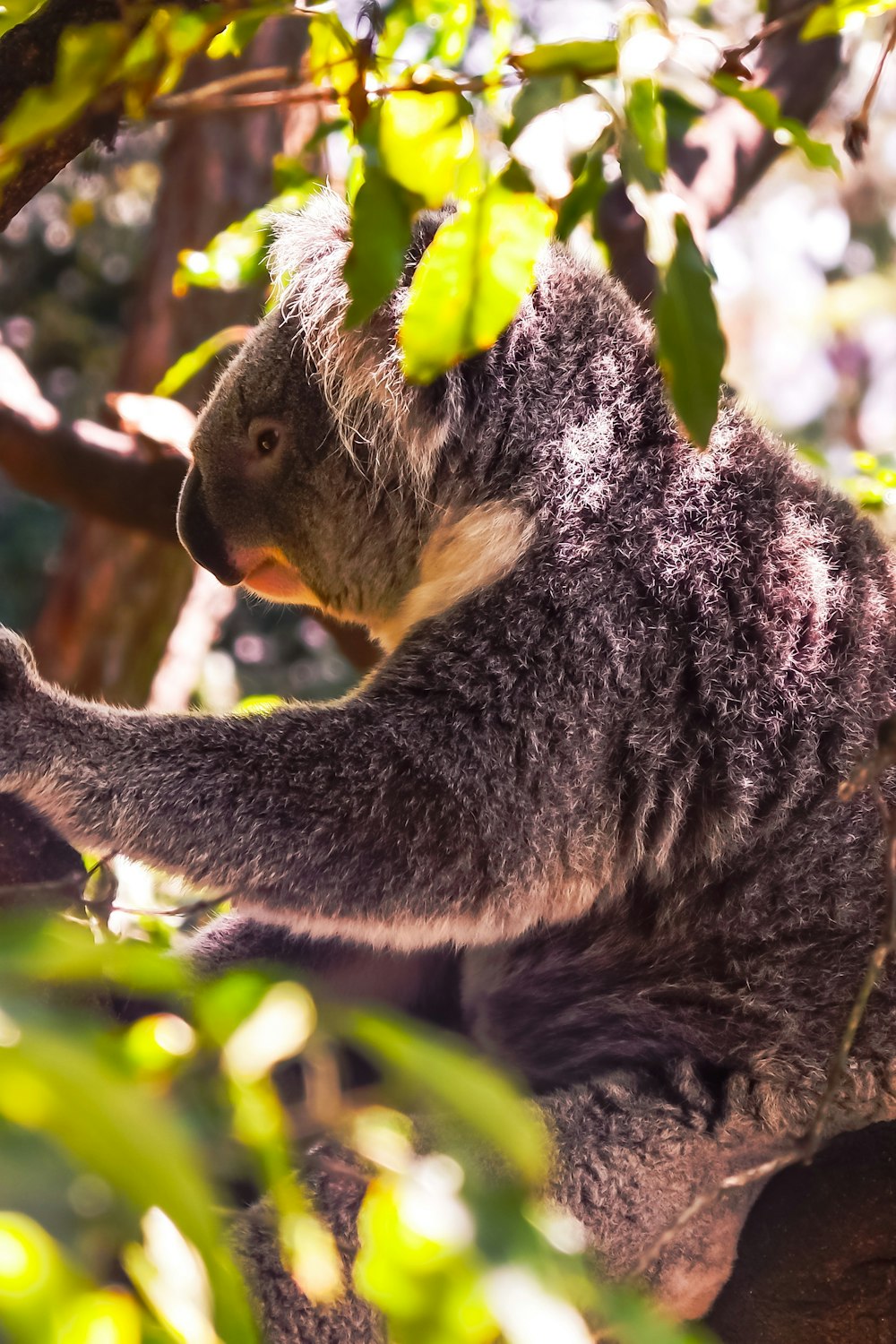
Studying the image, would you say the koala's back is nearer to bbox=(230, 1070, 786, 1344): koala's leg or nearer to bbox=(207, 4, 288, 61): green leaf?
bbox=(230, 1070, 786, 1344): koala's leg

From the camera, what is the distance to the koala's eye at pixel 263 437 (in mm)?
2461

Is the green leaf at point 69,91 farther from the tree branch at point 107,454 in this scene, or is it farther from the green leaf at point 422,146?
the tree branch at point 107,454

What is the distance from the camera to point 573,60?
1420 millimetres

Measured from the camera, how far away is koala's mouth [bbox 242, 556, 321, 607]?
2.58 metres

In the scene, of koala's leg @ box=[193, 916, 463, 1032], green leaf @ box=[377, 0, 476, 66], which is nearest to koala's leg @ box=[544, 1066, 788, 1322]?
koala's leg @ box=[193, 916, 463, 1032]

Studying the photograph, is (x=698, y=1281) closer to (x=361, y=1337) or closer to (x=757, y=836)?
(x=361, y=1337)

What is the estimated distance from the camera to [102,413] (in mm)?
3930

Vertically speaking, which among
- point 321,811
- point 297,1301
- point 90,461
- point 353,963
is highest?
point 321,811

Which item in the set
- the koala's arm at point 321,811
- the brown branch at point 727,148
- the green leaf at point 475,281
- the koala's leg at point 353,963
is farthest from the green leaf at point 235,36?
the brown branch at point 727,148

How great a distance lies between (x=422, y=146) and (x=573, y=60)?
0.30 meters

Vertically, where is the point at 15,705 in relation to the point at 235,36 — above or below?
below

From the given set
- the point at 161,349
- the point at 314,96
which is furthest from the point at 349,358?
the point at 161,349

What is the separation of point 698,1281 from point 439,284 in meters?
1.63

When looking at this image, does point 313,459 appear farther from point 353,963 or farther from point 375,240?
point 375,240
